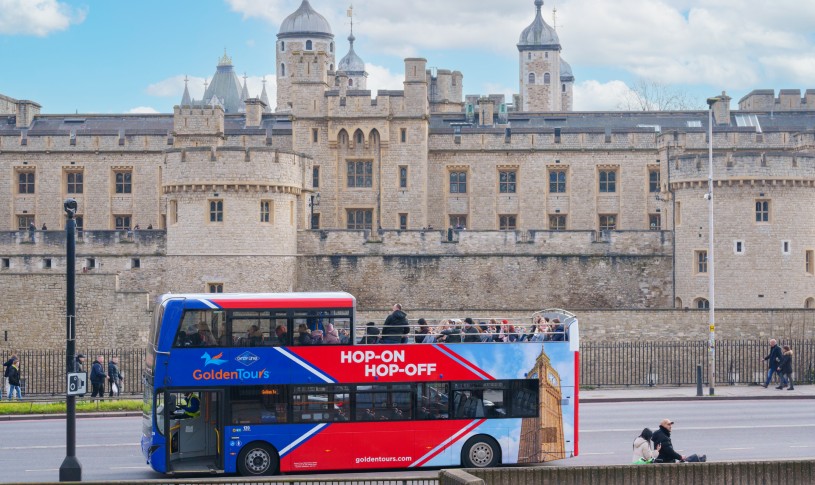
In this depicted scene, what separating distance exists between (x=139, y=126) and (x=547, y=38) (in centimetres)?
6122

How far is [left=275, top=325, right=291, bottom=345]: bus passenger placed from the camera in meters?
20.8

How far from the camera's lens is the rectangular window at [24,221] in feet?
185

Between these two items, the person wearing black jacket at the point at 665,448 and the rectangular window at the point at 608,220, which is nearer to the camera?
the person wearing black jacket at the point at 665,448

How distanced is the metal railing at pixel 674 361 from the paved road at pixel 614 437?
5898 millimetres

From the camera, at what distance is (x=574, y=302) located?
45.3 meters

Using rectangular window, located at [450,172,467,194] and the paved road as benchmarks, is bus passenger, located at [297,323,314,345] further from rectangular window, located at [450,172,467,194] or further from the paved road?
rectangular window, located at [450,172,467,194]

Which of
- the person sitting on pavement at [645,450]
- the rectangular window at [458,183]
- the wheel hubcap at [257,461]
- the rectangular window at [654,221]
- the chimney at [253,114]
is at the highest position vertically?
the chimney at [253,114]

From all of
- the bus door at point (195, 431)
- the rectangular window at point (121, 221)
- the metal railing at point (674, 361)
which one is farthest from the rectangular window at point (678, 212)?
the bus door at point (195, 431)

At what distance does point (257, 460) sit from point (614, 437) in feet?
25.5

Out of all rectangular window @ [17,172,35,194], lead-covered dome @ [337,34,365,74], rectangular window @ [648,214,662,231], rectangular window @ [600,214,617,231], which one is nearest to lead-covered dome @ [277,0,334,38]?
lead-covered dome @ [337,34,365,74]

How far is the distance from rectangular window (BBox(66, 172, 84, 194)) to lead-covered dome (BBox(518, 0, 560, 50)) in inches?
2590

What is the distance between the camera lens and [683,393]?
32812 millimetres

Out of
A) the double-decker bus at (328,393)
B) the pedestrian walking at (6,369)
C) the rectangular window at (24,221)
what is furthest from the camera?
the rectangular window at (24,221)

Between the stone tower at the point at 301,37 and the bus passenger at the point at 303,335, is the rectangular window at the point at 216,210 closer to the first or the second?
the bus passenger at the point at 303,335
